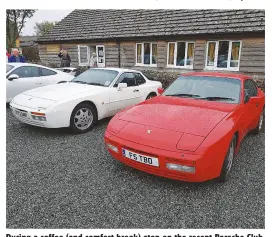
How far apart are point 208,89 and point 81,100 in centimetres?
246

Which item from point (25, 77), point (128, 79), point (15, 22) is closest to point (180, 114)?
point (128, 79)

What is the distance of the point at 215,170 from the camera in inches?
105

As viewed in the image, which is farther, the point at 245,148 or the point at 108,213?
the point at 245,148

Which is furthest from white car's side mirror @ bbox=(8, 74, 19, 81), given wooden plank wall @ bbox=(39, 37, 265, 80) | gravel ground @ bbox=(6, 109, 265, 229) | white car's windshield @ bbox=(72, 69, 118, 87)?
wooden plank wall @ bbox=(39, 37, 265, 80)

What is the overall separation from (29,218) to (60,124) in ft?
7.39

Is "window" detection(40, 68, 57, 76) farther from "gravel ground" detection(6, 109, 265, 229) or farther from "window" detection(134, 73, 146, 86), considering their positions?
"gravel ground" detection(6, 109, 265, 229)

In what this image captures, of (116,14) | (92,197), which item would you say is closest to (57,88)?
(92,197)

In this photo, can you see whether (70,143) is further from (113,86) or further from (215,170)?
(215,170)

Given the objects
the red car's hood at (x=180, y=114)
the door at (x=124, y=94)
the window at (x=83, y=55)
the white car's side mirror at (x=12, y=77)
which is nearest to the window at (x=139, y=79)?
the door at (x=124, y=94)

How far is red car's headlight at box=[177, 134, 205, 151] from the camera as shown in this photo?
257cm

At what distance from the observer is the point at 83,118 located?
4758mm

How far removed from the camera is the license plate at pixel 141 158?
8.83 ft

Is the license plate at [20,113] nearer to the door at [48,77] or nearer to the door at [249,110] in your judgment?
the door at [48,77]

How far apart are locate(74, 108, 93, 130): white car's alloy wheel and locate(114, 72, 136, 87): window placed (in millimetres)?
1023
